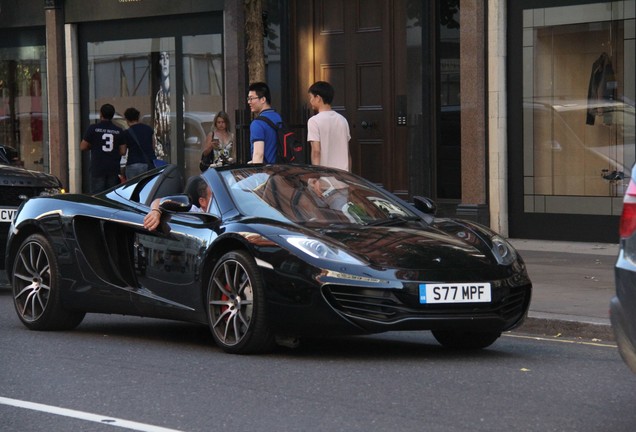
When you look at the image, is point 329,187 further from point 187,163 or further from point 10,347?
point 187,163

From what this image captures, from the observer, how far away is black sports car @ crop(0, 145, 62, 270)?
43.5 ft

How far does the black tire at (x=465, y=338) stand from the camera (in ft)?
30.3

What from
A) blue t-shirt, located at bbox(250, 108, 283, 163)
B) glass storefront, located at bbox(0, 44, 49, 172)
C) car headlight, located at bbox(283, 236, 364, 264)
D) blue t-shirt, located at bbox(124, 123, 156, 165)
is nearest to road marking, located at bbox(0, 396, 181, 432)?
car headlight, located at bbox(283, 236, 364, 264)

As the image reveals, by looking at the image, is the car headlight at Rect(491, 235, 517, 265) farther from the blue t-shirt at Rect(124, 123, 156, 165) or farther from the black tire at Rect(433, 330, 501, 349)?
the blue t-shirt at Rect(124, 123, 156, 165)

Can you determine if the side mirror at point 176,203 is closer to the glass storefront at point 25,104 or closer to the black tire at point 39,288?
the black tire at point 39,288

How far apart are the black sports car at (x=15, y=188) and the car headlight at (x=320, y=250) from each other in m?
5.36

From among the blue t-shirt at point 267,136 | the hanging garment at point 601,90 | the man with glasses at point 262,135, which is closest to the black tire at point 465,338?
the man with glasses at point 262,135

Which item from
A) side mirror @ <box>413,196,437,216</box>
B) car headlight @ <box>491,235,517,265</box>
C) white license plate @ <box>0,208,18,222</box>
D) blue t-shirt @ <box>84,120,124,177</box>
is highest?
blue t-shirt @ <box>84,120,124,177</box>

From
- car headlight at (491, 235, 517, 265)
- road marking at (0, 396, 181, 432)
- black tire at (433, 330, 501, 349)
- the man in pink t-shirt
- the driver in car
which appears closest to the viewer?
road marking at (0, 396, 181, 432)

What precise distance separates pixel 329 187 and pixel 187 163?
12.7m

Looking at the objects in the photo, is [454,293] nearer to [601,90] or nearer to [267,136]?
[267,136]

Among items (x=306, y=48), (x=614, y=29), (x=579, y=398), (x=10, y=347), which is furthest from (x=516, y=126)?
(x=579, y=398)

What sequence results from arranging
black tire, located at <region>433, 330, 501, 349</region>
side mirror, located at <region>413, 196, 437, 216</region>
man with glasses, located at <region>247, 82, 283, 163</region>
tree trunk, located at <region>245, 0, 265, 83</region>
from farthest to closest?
1. tree trunk, located at <region>245, 0, 265, 83</region>
2. man with glasses, located at <region>247, 82, 283, 163</region>
3. side mirror, located at <region>413, 196, 437, 216</region>
4. black tire, located at <region>433, 330, 501, 349</region>

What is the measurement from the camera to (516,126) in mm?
17812
